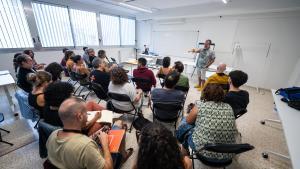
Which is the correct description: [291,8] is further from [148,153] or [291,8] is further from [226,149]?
[148,153]


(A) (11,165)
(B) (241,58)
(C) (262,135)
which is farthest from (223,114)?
(B) (241,58)

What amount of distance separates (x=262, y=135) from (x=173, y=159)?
2794 mm

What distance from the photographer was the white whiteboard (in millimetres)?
6375

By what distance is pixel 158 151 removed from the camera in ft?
2.15

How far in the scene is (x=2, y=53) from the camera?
4.27 meters

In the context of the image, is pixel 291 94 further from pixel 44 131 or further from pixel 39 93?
pixel 39 93

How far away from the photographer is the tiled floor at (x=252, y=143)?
175 centimetres

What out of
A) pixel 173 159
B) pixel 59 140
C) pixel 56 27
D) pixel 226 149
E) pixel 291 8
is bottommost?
pixel 226 149

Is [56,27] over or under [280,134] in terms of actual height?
over

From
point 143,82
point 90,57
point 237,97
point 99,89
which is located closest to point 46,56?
point 90,57

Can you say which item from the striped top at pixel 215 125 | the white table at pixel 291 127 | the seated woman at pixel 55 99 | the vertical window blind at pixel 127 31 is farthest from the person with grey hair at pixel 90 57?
the white table at pixel 291 127

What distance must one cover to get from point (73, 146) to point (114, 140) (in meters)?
0.45

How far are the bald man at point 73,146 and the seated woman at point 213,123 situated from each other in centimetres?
88

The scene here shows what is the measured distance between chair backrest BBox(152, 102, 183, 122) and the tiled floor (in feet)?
2.02
